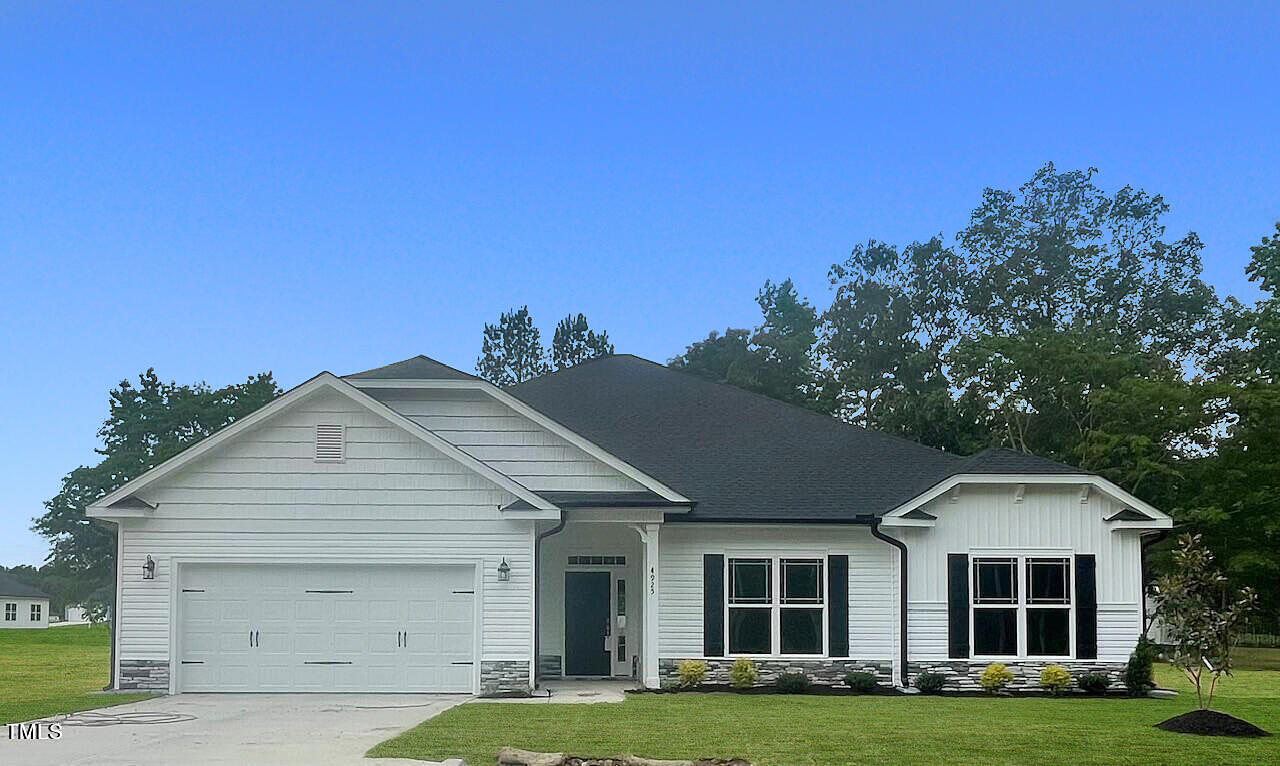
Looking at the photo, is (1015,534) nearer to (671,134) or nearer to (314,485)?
(314,485)

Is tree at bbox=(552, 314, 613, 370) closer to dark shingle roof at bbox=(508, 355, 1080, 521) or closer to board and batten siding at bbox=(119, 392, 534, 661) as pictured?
dark shingle roof at bbox=(508, 355, 1080, 521)

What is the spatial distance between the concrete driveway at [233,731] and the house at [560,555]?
1.07 meters

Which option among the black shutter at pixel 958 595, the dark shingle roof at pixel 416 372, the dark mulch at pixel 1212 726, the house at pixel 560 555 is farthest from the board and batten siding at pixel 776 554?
the dark mulch at pixel 1212 726

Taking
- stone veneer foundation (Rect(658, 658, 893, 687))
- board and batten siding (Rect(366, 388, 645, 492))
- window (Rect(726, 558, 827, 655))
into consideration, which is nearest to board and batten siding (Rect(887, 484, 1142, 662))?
stone veneer foundation (Rect(658, 658, 893, 687))

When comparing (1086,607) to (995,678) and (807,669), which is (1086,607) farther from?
(807,669)

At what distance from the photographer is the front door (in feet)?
76.3

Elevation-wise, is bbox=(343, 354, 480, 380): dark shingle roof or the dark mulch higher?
bbox=(343, 354, 480, 380): dark shingle roof

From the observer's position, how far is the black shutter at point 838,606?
862 inches

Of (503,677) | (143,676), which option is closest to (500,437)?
(503,677)

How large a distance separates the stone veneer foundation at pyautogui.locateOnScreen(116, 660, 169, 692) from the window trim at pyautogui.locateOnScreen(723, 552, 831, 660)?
8.55 m

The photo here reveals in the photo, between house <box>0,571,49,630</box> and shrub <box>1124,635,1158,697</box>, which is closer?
shrub <box>1124,635,1158,697</box>

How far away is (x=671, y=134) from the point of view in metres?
33.3

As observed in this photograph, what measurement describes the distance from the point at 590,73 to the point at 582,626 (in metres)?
13.4

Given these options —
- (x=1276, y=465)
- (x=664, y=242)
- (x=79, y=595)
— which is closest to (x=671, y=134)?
(x=664, y=242)
